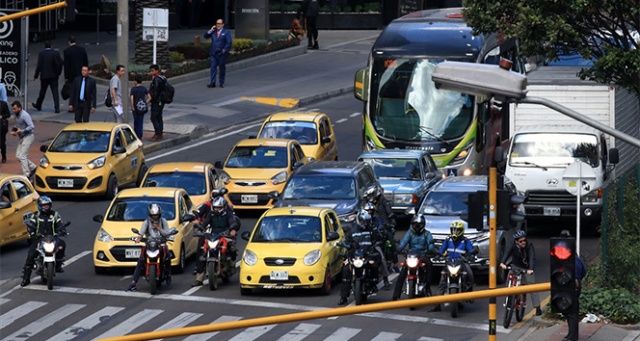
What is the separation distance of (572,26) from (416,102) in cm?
625

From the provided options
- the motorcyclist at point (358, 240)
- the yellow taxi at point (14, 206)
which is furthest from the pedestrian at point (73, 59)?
the motorcyclist at point (358, 240)

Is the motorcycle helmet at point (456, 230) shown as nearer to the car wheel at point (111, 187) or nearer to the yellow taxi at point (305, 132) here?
the car wheel at point (111, 187)

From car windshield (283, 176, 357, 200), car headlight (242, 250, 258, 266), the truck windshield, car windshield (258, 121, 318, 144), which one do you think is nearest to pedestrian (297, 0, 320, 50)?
car windshield (258, 121, 318, 144)

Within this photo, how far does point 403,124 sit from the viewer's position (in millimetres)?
32562

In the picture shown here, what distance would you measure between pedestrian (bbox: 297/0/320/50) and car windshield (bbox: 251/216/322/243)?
3115cm

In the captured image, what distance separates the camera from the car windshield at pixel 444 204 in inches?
1002

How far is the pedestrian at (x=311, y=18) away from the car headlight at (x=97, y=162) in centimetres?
2480

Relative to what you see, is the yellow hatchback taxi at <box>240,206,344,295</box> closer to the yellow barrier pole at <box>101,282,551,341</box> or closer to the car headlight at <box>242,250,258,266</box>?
the car headlight at <box>242,250,258,266</box>

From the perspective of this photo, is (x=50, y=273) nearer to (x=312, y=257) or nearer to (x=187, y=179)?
(x=312, y=257)

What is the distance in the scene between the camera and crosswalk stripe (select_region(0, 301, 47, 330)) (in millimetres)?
21547

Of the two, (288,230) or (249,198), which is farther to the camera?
(249,198)

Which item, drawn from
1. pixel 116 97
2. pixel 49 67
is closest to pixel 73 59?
pixel 49 67

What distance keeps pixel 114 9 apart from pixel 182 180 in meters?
30.1

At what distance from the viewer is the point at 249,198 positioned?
29.6 m
